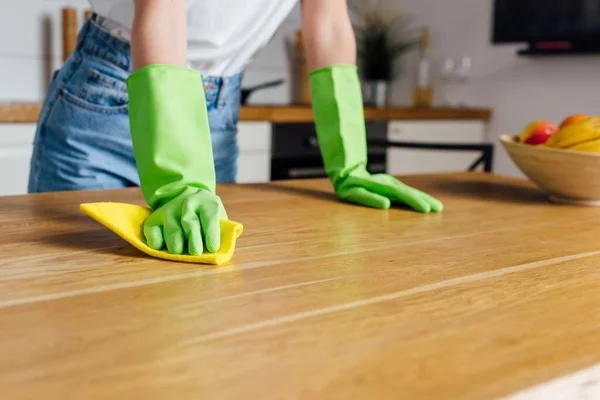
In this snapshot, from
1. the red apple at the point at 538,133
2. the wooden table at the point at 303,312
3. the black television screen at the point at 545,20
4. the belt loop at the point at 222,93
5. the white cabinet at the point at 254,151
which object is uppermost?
the black television screen at the point at 545,20

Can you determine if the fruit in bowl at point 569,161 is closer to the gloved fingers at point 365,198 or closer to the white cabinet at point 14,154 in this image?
the gloved fingers at point 365,198

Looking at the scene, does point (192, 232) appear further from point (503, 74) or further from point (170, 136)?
point (503, 74)

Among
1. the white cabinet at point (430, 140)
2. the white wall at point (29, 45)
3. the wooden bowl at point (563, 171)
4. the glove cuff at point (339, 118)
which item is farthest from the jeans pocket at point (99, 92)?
the white cabinet at point (430, 140)

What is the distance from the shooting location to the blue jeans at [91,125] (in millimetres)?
1206

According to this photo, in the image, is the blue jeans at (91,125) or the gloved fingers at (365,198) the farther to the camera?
the blue jeans at (91,125)

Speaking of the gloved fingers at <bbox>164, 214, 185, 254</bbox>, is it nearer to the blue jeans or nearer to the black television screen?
the blue jeans

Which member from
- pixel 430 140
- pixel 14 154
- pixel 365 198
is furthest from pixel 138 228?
Result: pixel 430 140

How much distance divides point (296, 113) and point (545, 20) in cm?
113

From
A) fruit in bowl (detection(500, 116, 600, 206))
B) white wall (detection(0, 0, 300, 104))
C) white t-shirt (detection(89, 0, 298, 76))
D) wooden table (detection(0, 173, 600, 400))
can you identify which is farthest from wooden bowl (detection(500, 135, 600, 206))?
white wall (detection(0, 0, 300, 104))

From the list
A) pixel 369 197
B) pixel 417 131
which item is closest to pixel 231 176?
pixel 369 197

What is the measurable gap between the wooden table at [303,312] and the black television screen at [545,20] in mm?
2119

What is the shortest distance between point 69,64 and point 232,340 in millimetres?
928

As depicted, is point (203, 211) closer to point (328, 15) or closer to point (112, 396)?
point (112, 396)

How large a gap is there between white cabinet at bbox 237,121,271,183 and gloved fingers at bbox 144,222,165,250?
1806 mm
